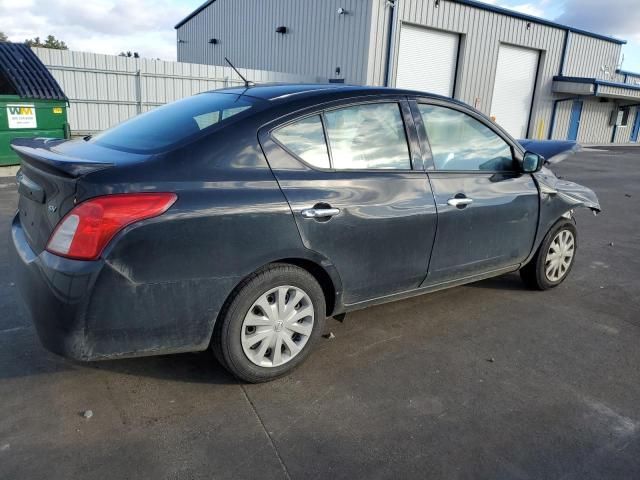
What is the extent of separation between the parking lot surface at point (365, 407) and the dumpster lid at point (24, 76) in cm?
659

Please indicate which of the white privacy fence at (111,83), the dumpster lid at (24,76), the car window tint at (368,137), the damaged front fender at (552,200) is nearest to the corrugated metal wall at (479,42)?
the white privacy fence at (111,83)

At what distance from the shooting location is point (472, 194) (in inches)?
140

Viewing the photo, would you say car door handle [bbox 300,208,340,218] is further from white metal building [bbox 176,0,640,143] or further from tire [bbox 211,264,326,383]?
white metal building [bbox 176,0,640,143]

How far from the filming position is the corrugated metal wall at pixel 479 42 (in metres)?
18.2

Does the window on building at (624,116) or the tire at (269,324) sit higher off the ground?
the window on building at (624,116)

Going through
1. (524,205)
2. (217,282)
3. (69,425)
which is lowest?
(69,425)

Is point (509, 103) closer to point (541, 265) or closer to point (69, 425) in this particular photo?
point (541, 265)

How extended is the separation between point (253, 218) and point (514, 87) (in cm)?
2433

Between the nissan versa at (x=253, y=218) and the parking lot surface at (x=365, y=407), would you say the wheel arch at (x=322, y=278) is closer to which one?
the nissan versa at (x=253, y=218)

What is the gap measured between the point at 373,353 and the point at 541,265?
1.96 meters

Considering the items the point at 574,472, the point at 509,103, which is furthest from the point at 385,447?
the point at 509,103

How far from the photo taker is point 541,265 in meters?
4.37

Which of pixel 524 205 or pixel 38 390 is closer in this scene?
pixel 38 390

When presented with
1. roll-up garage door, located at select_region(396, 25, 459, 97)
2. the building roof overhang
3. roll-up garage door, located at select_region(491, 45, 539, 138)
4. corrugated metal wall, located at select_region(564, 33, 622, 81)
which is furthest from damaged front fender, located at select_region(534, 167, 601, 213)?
corrugated metal wall, located at select_region(564, 33, 622, 81)
